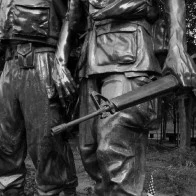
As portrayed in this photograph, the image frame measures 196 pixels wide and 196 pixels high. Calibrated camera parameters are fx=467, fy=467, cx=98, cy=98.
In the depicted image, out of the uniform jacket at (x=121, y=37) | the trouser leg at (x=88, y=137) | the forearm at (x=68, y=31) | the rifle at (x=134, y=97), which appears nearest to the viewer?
the rifle at (x=134, y=97)

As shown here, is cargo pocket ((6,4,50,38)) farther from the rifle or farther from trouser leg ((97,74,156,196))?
the rifle

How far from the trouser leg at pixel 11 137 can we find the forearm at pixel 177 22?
1.46 m

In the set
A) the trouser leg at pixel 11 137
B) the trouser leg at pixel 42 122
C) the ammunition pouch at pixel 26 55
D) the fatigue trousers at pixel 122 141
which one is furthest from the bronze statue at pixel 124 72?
the trouser leg at pixel 11 137

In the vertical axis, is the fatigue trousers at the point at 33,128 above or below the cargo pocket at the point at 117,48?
below

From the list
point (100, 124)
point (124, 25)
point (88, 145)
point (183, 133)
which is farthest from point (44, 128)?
point (183, 133)

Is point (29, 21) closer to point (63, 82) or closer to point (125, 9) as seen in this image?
point (63, 82)

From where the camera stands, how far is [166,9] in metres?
3.27

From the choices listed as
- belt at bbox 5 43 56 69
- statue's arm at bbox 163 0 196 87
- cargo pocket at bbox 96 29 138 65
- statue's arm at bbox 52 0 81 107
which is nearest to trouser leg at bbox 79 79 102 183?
statue's arm at bbox 52 0 81 107

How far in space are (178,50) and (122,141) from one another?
0.71 meters

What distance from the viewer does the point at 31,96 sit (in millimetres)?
3883

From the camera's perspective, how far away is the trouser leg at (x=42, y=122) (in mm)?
3877

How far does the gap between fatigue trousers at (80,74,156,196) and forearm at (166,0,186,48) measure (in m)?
0.34

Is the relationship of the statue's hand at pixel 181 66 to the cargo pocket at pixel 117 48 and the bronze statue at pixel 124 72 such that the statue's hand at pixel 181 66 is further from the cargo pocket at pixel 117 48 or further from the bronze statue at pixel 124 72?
the cargo pocket at pixel 117 48

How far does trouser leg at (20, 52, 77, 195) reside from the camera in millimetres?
3877
